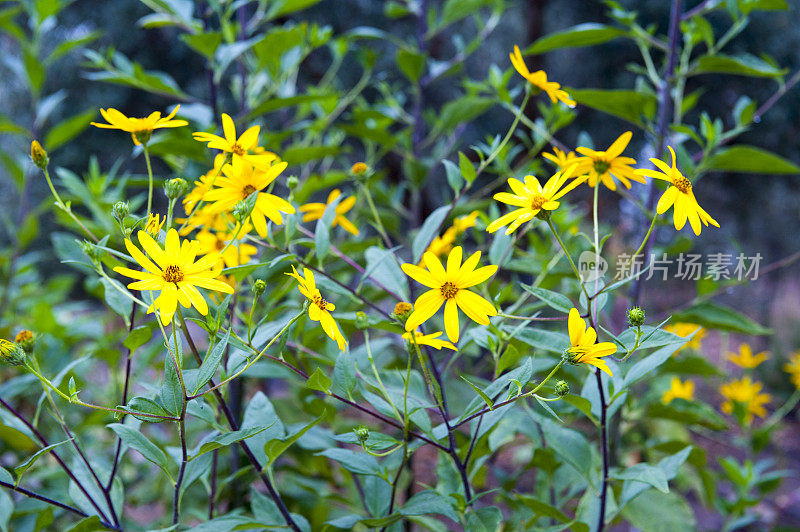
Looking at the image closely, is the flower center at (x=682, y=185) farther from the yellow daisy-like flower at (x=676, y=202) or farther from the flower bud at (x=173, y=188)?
the flower bud at (x=173, y=188)

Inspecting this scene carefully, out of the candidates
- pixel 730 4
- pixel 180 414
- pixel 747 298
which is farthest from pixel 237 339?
pixel 747 298

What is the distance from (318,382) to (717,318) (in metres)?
0.63

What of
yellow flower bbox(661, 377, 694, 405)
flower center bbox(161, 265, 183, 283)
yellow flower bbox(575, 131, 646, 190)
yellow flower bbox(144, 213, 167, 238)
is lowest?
yellow flower bbox(661, 377, 694, 405)

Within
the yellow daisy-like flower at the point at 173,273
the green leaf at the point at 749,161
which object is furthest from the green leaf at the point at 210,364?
the green leaf at the point at 749,161

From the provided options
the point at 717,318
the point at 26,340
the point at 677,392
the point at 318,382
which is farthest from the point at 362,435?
the point at 677,392

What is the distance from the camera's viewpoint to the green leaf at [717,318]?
862mm

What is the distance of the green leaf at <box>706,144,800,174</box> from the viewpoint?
84 centimetres

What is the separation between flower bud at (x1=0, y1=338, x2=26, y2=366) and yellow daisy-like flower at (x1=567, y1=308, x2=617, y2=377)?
41 cm

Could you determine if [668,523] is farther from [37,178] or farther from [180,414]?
[37,178]

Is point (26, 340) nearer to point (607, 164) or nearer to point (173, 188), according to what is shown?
point (173, 188)

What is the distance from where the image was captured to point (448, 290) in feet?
1.53

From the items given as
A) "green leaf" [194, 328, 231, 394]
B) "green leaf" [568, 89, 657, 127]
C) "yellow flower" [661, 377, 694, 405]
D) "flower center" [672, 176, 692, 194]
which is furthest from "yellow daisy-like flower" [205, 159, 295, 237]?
"yellow flower" [661, 377, 694, 405]

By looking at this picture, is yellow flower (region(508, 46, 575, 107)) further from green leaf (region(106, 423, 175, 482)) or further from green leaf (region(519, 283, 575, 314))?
green leaf (region(106, 423, 175, 482))

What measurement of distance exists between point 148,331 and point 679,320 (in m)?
0.72
